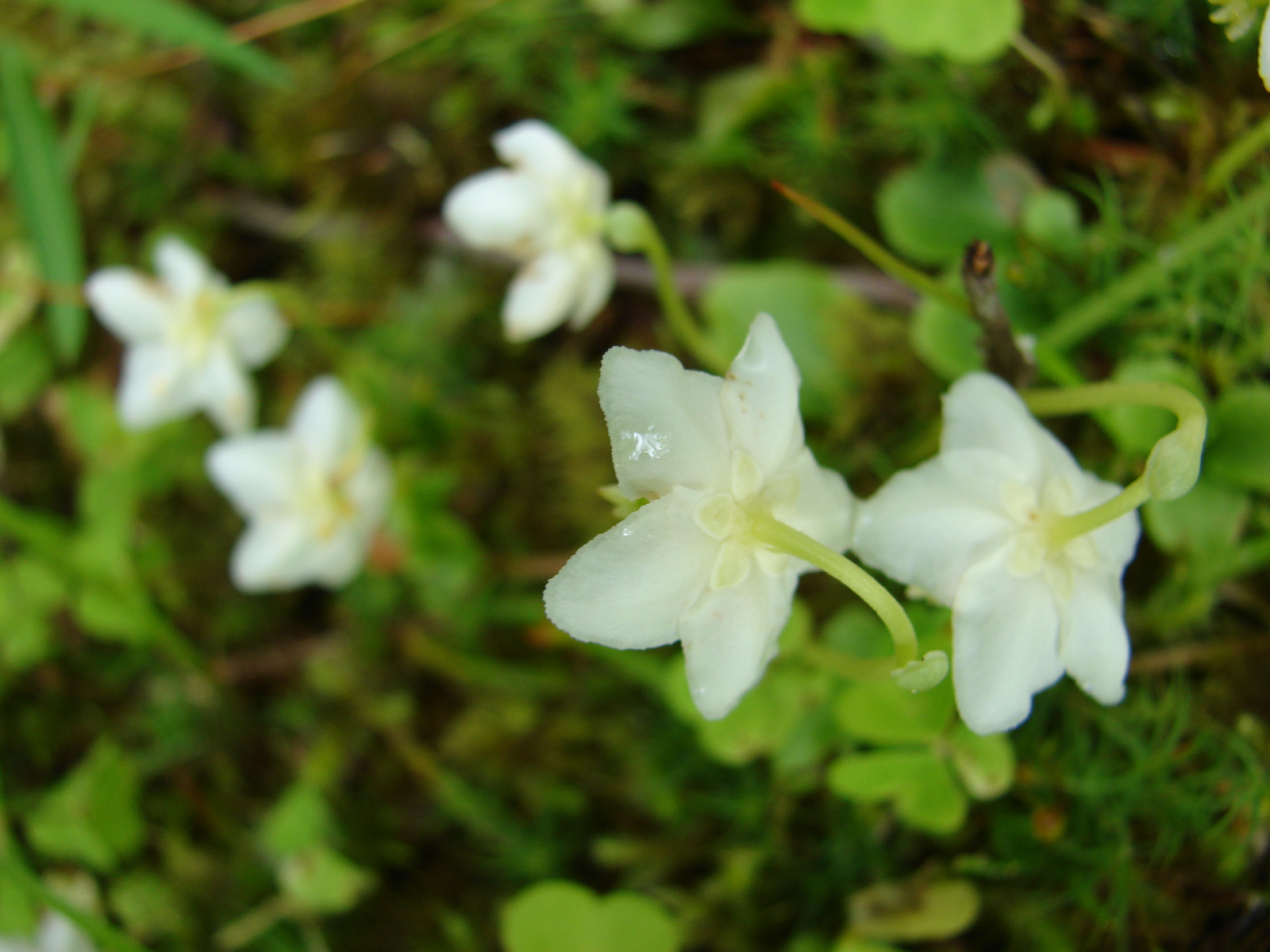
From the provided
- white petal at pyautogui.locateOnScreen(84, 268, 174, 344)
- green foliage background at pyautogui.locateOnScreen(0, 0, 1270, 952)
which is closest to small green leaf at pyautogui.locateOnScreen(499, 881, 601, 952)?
green foliage background at pyautogui.locateOnScreen(0, 0, 1270, 952)

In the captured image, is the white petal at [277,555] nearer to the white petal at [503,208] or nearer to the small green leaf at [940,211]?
the white petal at [503,208]

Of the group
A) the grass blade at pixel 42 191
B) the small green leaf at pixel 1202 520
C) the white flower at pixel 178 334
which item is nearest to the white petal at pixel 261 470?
the white flower at pixel 178 334

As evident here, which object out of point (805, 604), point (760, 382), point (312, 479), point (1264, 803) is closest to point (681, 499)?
point (760, 382)

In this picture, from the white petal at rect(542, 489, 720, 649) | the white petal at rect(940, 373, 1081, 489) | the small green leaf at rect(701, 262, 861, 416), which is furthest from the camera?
the small green leaf at rect(701, 262, 861, 416)

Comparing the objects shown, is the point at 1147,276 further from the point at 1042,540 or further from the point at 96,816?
the point at 96,816

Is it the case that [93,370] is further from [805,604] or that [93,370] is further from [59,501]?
[805,604]

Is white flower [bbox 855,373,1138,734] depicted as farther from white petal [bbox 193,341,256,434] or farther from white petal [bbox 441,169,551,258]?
white petal [bbox 193,341,256,434]
